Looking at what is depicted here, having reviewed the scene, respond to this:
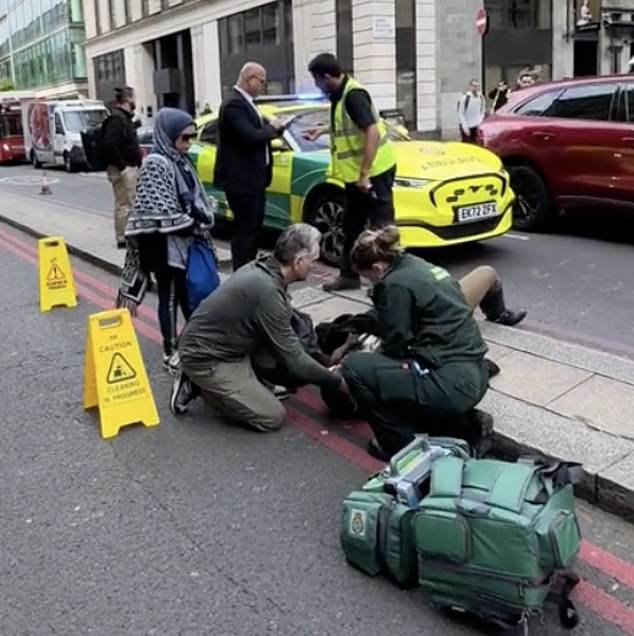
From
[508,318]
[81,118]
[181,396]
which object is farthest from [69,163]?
[181,396]

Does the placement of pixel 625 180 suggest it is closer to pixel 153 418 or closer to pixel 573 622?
pixel 153 418

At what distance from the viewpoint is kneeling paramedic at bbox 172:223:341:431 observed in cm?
432

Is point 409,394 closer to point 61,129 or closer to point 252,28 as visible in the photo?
point 61,129

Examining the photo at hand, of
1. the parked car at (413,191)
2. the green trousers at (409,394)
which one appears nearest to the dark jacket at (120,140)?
the parked car at (413,191)

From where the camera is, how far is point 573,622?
2.78 meters

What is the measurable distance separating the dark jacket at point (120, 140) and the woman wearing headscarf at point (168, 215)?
14.4 feet

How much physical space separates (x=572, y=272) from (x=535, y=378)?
3.24 metres

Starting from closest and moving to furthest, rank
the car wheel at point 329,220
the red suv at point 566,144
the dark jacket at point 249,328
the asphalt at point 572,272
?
the dark jacket at point 249,328 < the asphalt at point 572,272 < the car wheel at point 329,220 < the red suv at point 566,144

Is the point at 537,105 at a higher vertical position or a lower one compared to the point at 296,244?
higher

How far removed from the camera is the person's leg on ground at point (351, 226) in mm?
6742

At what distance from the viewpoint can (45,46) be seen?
59.5m

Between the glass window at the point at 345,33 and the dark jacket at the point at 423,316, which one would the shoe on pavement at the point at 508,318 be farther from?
the glass window at the point at 345,33

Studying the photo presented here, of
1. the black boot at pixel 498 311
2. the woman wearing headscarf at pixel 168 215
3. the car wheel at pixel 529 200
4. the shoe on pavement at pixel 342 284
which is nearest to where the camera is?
the woman wearing headscarf at pixel 168 215

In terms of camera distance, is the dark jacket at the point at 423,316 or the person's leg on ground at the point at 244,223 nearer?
the dark jacket at the point at 423,316
